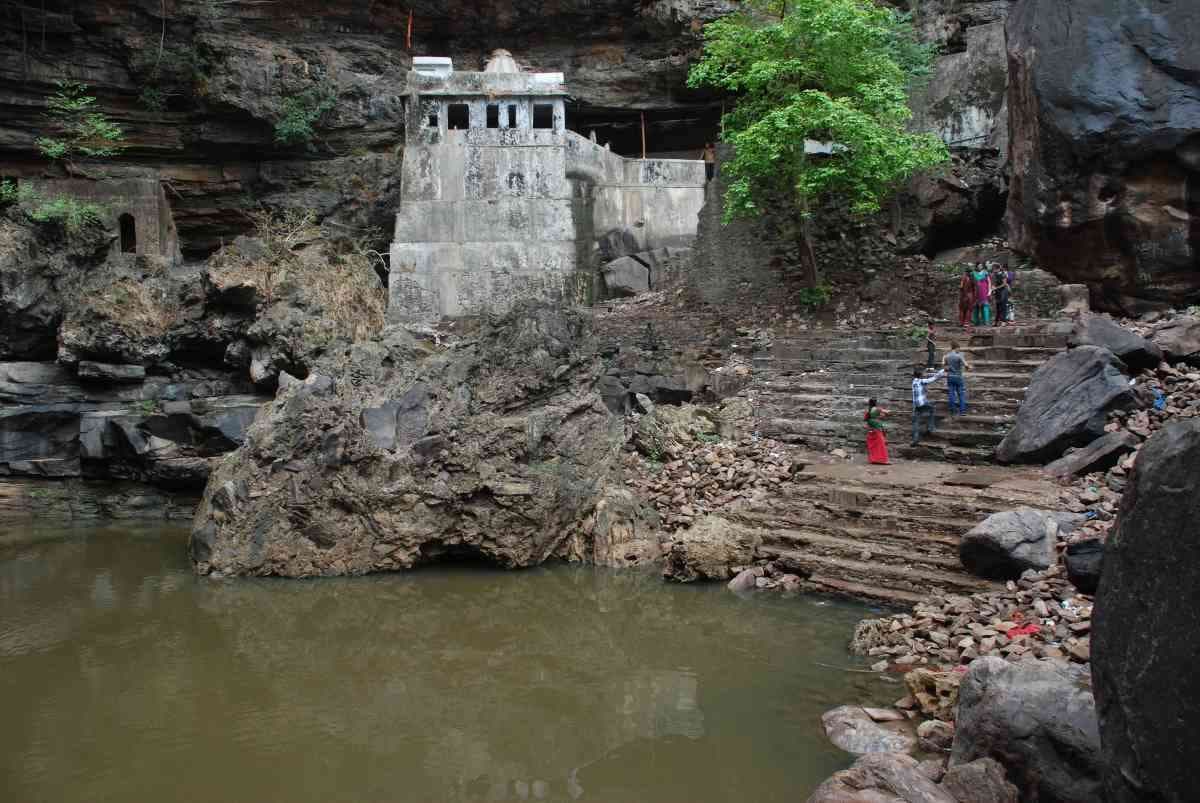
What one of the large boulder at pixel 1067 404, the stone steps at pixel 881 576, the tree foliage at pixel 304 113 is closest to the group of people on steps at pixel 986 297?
the large boulder at pixel 1067 404

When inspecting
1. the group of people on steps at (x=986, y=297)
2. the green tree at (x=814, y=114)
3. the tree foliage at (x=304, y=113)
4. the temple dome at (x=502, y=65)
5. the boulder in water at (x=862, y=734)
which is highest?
the temple dome at (x=502, y=65)

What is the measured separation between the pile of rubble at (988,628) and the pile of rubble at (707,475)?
139 inches

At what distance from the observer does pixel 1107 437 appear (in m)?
9.56

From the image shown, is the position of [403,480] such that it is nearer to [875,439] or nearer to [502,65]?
[875,439]

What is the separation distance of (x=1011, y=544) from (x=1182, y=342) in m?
5.20

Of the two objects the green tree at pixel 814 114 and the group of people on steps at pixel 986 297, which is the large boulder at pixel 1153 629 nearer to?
the group of people on steps at pixel 986 297

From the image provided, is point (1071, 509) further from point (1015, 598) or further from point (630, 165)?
point (630, 165)

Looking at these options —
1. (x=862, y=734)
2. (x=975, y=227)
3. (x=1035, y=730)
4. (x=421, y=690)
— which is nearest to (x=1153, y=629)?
(x=1035, y=730)

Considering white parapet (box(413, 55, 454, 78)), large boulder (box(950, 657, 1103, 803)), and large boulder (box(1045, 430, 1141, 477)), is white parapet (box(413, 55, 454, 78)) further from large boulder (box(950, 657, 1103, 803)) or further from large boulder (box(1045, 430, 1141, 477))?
large boulder (box(950, 657, 1103, 803))

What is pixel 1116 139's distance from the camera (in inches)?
507

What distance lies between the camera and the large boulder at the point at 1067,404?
10023mm

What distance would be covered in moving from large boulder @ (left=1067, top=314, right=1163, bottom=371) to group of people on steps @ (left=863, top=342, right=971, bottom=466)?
4.84ft

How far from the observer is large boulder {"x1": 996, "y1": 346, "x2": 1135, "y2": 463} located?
10023mm

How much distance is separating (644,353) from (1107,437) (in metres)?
7.98
